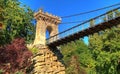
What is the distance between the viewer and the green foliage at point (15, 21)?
3906 cm

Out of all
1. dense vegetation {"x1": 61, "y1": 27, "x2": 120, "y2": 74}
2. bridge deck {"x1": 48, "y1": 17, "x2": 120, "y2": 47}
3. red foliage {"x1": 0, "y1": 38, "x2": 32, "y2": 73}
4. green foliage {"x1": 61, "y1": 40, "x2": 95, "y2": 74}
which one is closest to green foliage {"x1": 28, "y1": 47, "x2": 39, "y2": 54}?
red foliage {"x1": 0, "y1": 38, "x2": 32, "y2": 73}

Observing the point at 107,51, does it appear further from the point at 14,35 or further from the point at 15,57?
the point at 14,35

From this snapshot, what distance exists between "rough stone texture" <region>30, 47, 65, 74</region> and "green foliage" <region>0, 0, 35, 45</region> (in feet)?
16.0

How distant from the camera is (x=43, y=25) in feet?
131

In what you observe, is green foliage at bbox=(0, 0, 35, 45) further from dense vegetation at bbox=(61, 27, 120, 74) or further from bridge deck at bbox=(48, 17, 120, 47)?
dense vegetation at bbox=(61, 27, 120, 74)

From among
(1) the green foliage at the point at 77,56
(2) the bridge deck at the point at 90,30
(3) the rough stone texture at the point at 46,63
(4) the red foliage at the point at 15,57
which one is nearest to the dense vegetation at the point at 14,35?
(4) the red foliage at the point at 15,57

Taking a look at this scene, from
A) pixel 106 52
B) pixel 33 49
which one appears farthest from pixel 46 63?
pixel 106 52

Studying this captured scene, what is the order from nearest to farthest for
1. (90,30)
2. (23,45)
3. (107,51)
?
(90,30) → (23,45) → (107,51)

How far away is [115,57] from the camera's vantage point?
3494cm

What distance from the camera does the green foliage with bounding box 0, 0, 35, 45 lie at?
3906 cm

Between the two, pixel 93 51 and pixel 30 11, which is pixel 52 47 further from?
pixel 30 11

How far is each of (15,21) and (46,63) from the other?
29.7 ft

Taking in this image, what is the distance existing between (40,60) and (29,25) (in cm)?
1217

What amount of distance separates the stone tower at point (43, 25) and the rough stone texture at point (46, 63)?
1738 mm
